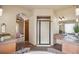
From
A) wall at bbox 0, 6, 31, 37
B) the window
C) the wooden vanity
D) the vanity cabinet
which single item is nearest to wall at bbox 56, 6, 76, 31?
the window

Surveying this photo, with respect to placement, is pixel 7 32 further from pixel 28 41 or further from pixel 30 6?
pixel 30 6

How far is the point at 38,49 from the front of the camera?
3.45 meters

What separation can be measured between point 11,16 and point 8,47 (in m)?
0.66

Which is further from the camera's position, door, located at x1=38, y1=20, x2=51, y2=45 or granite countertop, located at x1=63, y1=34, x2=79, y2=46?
door, located at x1=38, y1=20, x2=51, y2=45

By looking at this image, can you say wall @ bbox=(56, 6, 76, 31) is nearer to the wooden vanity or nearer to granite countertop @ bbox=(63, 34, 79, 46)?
granite countertop @ bbox=(63, 34, 79, 46)

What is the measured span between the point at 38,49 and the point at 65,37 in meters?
0.63

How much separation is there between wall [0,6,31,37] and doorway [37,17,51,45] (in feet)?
1.06

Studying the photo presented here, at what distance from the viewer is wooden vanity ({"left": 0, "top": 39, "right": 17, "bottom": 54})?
338cm

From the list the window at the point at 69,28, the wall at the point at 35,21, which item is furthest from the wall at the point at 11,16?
the window at the point at 69,28

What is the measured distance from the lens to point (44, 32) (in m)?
3.50

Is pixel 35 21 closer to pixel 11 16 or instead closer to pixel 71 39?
pixel 11 16

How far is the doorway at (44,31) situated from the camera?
347cm
